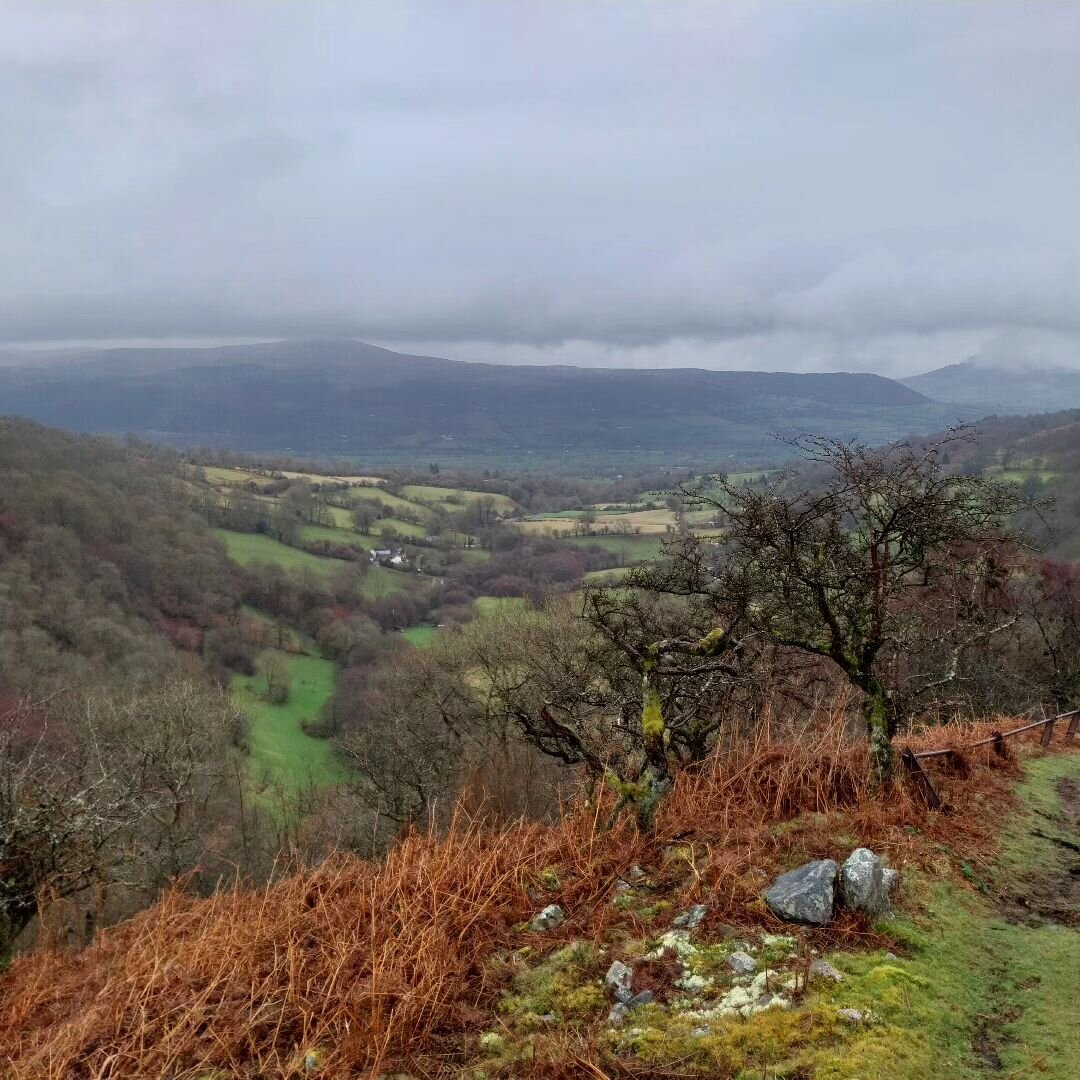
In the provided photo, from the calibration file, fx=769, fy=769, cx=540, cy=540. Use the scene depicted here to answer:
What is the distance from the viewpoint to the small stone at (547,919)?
457cm

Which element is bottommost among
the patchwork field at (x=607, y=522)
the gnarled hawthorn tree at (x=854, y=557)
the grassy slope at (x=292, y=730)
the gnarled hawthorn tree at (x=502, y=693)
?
the grassy slope at (x=292, y=730)

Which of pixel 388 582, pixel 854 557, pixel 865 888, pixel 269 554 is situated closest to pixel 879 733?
pixel 854 557

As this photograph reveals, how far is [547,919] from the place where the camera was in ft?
15.2

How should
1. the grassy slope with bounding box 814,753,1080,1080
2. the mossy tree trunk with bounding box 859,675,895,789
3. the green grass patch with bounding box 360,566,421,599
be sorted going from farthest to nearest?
the green grass patch with bounding box 360,566,421,599 → the mossy tree trunk with bounding box 859,675,895,789 → the grassy slope with bounding box 814,753,1080,1080

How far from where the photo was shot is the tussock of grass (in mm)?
3520

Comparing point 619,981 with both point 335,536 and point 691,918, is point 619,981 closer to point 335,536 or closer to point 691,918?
point 691,918

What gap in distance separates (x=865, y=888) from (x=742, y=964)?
952 mm

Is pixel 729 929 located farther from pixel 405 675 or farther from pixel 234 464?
pixel 234 464

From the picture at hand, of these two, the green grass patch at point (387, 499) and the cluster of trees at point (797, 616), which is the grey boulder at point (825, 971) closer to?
the cluster of trees at point (797, 616)

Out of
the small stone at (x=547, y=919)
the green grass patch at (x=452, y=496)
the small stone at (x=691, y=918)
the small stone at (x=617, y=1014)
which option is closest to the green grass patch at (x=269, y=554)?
the green grass patch at (x=452, y=496)

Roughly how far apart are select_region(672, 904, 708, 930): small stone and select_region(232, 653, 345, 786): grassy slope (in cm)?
3898

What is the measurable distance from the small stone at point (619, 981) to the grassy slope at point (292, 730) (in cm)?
3923

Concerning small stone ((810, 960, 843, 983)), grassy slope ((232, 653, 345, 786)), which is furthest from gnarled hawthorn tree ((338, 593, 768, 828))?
grassy slope ((232, 653, 345, 786))

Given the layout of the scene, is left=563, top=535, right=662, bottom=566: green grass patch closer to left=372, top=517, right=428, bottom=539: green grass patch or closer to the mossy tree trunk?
left=372, top=517, right=428, bottom=539: green grass patch
